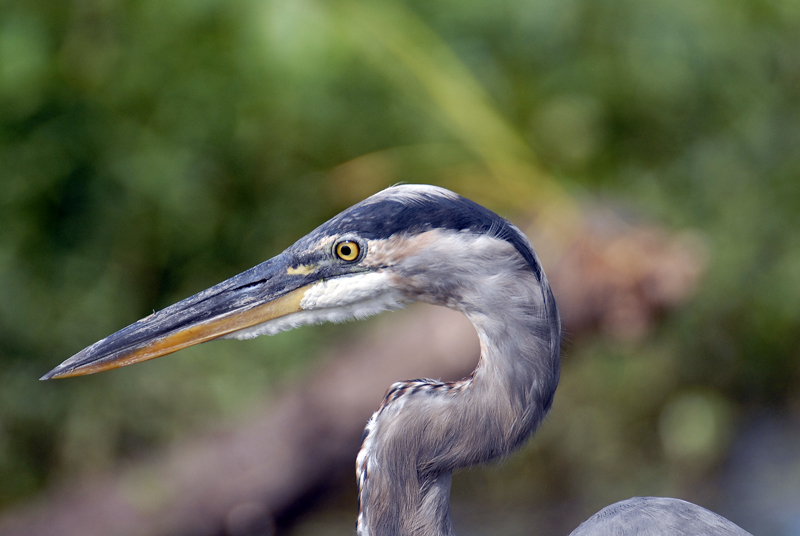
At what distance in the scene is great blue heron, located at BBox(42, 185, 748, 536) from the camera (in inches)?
58.3

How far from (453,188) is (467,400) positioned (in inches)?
95.3

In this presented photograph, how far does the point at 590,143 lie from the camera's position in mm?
4062

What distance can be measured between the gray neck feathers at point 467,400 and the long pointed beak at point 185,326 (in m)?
0.38

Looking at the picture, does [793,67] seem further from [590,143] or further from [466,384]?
[466,384]

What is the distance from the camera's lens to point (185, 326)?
1.68 metres

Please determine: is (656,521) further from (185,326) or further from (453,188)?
(453,188)

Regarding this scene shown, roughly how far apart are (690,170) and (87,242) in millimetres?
3260

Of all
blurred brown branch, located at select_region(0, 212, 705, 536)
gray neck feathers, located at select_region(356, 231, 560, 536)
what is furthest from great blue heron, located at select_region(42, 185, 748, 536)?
blurred brown branch, located at select_region(0, 212, 705, 536)

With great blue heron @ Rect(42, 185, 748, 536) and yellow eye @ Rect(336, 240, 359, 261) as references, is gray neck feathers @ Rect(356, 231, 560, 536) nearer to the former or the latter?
great blue heron @ Rect(42, 185, 748, 536)

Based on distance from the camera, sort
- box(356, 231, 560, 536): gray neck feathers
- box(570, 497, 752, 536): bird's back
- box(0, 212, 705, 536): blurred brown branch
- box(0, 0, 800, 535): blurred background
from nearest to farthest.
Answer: box(356, 231, 560, 536): gray neck feathers < box(570, 497, 752, 536): bird's back < box(0, 212, 705, 536): blurred brown branch < box(0, 0, 800, 535): blurred background

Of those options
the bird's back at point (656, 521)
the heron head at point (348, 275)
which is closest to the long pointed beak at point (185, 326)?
the heron head at point (348, 275)

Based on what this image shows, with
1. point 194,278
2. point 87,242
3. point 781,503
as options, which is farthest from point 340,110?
point 781,503

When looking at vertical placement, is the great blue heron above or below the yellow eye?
below

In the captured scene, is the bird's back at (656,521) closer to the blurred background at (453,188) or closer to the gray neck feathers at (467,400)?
the gray neck feathers at (467,400)
